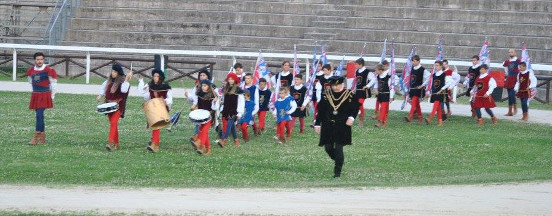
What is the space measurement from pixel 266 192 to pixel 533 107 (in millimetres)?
18125

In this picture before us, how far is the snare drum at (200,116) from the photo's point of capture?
21.8m

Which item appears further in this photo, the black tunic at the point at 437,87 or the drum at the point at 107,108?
the black tunic at the point at 437,87

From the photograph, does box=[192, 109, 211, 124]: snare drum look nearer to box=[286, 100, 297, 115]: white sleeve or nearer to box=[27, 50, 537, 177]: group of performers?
box=[27, 50, 537, 177]: group of performers

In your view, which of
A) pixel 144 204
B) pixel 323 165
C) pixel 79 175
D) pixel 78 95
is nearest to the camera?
pixel 144 204

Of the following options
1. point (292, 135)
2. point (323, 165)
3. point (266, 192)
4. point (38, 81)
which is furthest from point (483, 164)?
point (38, 81)

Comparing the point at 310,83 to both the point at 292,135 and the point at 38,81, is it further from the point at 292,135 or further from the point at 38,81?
the point at 38,81

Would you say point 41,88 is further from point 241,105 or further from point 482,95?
point 482,95

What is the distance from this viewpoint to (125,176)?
1936cm

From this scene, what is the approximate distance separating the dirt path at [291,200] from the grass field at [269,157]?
3.49 feet

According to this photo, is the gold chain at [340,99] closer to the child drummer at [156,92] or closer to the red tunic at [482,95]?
the child drummer at [156,92]

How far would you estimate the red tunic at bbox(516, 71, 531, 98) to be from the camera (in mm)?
29750

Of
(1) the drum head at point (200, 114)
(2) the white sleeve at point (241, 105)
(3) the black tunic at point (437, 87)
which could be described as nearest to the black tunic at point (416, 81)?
(3) the black tunic at point (437, 87)

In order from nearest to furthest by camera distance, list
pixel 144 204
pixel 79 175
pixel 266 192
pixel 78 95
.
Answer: pixel 144 204, pixel 266 192, pixel 79 175, pixel 78 95

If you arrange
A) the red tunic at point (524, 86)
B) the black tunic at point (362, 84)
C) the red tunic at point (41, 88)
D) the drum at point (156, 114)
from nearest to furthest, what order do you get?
the drum at point (156, 114), the red tunic at point (41, 88), the black tunic at point (362, 84), the red tunic at point (524, 86)
